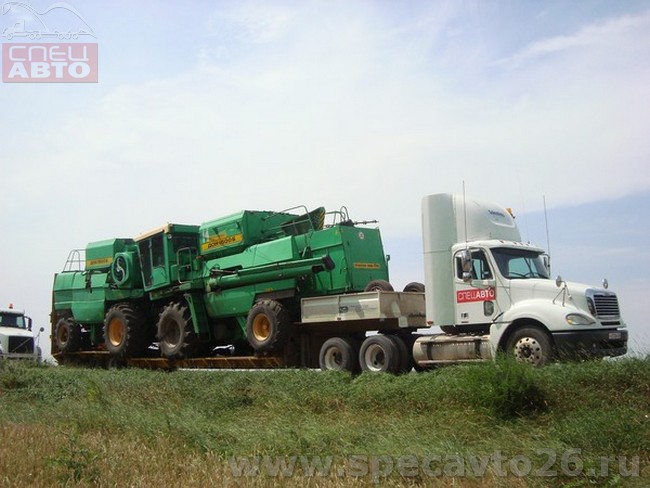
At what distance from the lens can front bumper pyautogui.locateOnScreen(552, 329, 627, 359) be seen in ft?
37.0

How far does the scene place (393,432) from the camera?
28.4 ft

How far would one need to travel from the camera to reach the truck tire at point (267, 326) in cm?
1544

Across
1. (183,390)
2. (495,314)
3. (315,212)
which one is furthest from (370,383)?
(315,212)

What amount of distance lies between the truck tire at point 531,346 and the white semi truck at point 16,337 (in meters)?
16.4

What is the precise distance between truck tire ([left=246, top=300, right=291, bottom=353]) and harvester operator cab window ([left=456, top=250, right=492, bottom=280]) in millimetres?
4295

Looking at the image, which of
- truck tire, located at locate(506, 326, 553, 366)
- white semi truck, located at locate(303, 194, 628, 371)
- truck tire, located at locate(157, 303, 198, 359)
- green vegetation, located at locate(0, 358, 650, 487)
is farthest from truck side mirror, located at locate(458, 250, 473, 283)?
truck tire, located at locate(157, 303, 198, 359)

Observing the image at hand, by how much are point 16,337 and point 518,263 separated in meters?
17.9

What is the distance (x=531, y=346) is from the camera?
38.5ft

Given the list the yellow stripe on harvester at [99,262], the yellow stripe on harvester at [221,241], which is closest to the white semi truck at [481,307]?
the yellow stripe on harvester at [221,241]

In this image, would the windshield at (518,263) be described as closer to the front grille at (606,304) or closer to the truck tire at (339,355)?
the front grille at (606,304)

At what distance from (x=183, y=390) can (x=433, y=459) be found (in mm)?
6977

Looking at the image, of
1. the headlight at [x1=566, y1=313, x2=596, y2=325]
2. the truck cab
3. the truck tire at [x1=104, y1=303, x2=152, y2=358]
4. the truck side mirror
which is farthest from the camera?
the truck tire at [x1=104, y1=303, x2=152, y2=358]

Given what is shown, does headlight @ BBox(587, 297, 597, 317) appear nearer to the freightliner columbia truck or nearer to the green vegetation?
the freightliner columbia truck

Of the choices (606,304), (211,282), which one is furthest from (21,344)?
(606,304)
